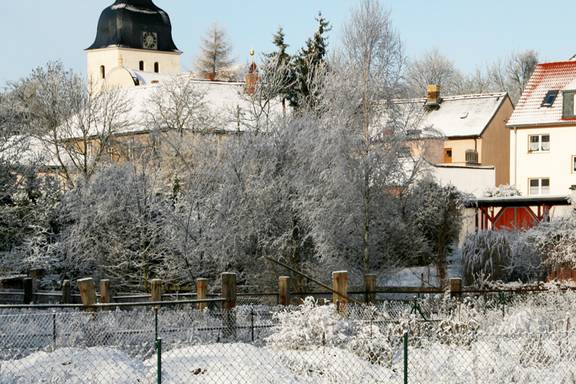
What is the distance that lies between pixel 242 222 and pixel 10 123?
1057 centimetres

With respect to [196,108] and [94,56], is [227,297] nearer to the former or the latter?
[196,108]

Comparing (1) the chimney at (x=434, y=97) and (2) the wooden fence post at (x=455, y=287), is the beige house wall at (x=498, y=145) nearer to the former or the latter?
(1) the chimney at (x=434, y=97)

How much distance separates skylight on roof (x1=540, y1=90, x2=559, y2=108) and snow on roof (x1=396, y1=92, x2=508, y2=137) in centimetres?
732

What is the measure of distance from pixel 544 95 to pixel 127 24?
59.5m

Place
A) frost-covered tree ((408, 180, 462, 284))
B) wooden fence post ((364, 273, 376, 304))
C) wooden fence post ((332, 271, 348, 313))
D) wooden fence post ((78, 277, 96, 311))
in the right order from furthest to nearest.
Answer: frost-covered tree ((408, 180, 462, 284)), wooden fence post ((364, 273, 376, 304)), wooden fence post ((332, 271, 348, 313)), wooden fence post ((78, 277, 96, 311))

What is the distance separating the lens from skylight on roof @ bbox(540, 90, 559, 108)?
159 ft

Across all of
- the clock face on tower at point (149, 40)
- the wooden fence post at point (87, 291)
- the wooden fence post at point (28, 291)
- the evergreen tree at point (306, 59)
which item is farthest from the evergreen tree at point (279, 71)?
the clock face on tower at point (149, 40)

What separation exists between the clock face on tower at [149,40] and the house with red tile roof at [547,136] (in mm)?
59017

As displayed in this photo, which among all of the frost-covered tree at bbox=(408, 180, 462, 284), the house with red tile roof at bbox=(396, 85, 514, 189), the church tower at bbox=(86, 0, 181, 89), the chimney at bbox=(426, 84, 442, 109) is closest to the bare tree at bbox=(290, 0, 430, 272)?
the frost-covered tree at bbox=(408, 180, 462, 284)

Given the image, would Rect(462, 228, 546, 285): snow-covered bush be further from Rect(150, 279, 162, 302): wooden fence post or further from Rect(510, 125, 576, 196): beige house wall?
Rect(510, 125, 576, 196): beige house wall

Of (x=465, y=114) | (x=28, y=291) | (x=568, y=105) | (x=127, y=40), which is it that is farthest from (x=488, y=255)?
(x=127, y=40)

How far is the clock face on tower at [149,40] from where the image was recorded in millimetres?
101625

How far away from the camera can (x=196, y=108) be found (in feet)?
154

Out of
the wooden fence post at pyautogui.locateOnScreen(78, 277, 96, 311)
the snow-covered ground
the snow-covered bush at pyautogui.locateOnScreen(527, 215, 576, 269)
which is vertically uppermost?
the snow-covered bush at pyautogui.locateOnScreen(527, 215, 576, 269)
